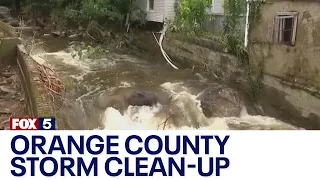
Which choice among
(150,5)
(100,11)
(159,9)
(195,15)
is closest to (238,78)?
(195,15)

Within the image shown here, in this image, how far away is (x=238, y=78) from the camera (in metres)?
11.2

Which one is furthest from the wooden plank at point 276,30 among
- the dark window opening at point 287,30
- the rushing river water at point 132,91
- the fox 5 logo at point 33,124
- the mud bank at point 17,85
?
the fox 5 logo at point 33,124

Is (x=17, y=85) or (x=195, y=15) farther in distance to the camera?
(x=195, y=15)

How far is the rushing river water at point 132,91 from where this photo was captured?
9.28 metres

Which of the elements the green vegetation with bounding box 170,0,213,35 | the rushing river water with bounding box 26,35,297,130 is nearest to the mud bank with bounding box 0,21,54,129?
the rushing river water with bounding box 26,35,297,130

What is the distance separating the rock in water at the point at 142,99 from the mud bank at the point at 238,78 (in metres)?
2.67

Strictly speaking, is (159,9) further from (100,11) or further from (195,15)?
(195,15)

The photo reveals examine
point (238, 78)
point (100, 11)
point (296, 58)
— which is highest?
point (100, 11)

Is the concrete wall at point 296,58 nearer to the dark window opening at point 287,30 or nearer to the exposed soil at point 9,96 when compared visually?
the dark window opening at point 287,30

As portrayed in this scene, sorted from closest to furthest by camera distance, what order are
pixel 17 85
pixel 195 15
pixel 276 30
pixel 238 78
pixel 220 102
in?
1. pixel 17 85
2. pixel 276 30
3. pixel 220 102
4. pixel 238 78
5. pixel 195 15

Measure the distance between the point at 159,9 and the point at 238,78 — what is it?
24.4ft

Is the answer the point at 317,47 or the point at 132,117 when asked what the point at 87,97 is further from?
the point at 317,47

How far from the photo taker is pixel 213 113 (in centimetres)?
979

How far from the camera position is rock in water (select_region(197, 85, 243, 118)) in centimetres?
983
